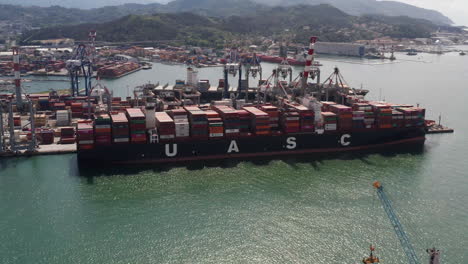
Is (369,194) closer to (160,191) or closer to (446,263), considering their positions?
(446,263)

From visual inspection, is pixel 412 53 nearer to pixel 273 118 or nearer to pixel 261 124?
pixel 273 118

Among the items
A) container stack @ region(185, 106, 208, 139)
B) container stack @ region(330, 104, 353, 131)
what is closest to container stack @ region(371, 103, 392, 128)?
container stack @ region(330, 104, 353, 131)

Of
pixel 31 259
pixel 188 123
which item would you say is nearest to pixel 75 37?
pixel 188 123

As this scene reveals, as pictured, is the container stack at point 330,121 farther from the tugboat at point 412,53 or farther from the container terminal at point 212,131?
the tugboat at point 412,53

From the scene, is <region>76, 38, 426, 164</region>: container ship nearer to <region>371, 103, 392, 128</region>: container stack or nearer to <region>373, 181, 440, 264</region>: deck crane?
<region>371, 103, 392, 128</region>: container stack

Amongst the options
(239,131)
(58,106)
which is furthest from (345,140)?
(58,106)

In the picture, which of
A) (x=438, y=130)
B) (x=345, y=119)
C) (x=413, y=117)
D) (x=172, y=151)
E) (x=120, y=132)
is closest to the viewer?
Answer: (x=120, y=132)
